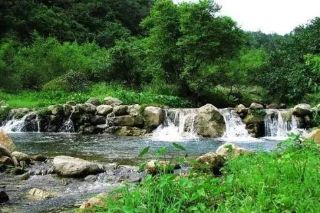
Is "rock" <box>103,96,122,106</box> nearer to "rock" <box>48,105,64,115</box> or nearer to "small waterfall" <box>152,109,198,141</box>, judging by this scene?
"rock" <box>48,105,64,115</box>

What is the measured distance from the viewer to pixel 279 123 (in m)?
23.7

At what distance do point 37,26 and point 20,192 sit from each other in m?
45.0

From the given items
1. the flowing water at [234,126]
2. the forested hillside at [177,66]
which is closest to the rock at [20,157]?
the flowing water at [234,126]

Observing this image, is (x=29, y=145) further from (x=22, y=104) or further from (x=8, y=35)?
(x=8, y=35)

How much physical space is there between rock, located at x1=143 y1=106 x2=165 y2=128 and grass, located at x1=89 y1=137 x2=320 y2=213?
16.9 m

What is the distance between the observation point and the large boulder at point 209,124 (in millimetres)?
22109

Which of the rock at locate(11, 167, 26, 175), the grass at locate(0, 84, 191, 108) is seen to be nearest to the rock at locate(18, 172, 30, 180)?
the rock at locate(11, 167, 26, 175)

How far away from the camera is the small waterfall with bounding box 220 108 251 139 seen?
22.8 m

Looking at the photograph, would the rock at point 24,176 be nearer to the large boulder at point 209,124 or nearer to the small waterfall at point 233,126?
the large boulder at point 209,124

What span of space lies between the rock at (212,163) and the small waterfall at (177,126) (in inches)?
456

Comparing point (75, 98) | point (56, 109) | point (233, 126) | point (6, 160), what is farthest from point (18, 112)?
point (6, 160)

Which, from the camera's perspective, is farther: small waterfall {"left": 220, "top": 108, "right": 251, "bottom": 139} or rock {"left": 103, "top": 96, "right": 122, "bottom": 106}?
rock {"left": 103, "top": 96, "right": 122, "bottom": 106}

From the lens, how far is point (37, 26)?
52.2m

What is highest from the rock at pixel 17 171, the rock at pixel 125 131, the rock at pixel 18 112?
the rock at pixel 18 112
